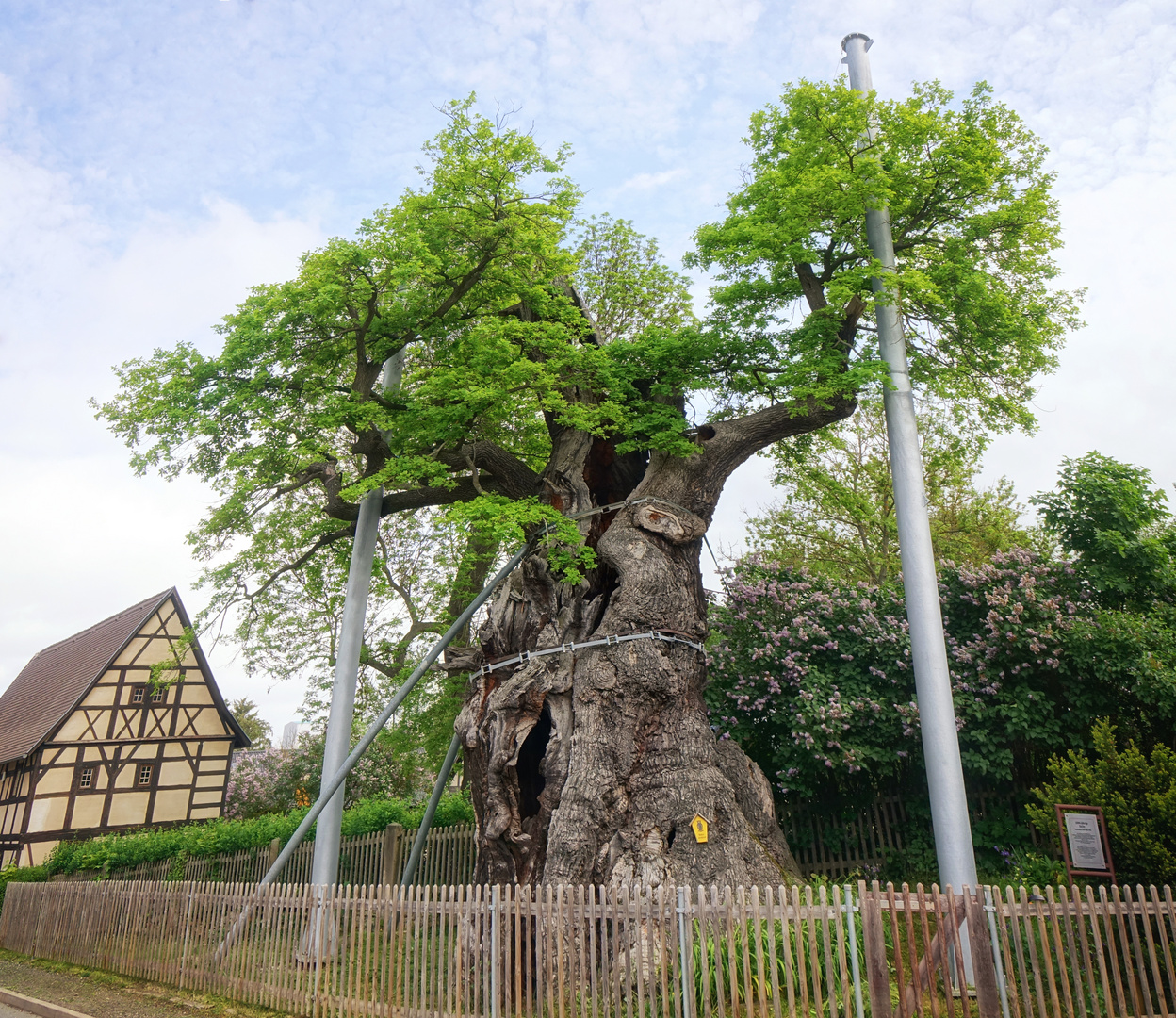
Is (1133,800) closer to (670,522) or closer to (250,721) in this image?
(670,522)

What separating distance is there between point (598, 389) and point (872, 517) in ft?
36.3

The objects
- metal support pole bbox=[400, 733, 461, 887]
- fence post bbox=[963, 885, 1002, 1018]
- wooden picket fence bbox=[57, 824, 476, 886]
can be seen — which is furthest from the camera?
wooden picket fence bbox=[57, 824, 476, 886]

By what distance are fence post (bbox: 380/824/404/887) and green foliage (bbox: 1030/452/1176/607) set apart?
12.0 meters

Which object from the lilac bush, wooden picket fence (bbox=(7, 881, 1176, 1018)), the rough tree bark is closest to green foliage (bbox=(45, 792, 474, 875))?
wooden picket fence (bbox=(7, 881, 1176, 1018))

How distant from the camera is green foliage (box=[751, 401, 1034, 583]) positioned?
65.3 feet

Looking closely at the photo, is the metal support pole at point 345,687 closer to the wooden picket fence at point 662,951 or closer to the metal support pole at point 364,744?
the metal support pole at point 364,744

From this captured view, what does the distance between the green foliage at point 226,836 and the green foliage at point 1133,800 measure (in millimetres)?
→ 11207

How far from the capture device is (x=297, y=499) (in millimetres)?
18859

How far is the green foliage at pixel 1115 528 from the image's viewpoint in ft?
35.5

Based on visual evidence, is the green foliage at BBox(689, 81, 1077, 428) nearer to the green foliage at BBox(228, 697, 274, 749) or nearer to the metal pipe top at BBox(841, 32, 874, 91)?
the metal pipe top at BBox(841, 32, 874, 91)

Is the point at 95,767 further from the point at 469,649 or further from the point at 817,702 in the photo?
the point at 817,702

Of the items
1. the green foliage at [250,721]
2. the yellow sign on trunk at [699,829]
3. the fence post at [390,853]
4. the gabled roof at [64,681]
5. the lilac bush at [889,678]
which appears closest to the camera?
the yellow sign on trunk at [699,829]

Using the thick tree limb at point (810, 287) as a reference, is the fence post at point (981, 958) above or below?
below

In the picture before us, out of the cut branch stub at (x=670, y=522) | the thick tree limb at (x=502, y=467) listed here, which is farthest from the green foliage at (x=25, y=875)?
the cut branch stub at (x=670, y=522)
